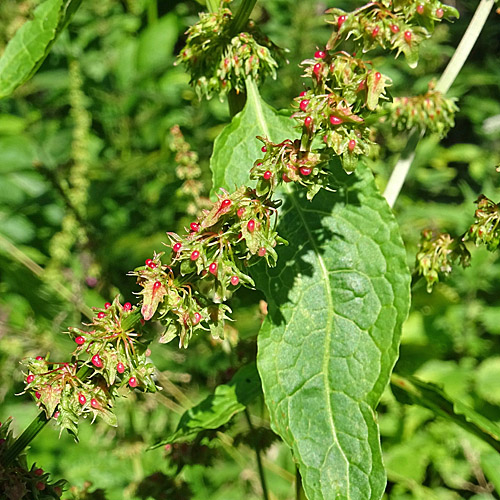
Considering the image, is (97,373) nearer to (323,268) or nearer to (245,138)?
(323,268)

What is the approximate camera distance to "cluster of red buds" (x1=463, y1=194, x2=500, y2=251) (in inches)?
50.6

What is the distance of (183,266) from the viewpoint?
97 centimetres

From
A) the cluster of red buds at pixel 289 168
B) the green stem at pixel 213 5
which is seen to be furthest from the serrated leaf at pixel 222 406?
the green stem at pixel 213 5

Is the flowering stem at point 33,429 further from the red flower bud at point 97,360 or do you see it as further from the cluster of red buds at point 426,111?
the cluster of red buds at point 426,111

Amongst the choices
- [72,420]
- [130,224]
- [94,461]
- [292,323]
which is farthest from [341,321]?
[130,224]

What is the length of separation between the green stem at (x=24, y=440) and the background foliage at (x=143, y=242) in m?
1.74

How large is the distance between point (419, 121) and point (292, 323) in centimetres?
65

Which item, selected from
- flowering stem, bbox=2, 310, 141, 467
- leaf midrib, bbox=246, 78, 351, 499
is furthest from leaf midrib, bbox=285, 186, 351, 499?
flowering stem, bbox=2, 310, 141, 467

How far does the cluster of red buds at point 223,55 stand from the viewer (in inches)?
52.8

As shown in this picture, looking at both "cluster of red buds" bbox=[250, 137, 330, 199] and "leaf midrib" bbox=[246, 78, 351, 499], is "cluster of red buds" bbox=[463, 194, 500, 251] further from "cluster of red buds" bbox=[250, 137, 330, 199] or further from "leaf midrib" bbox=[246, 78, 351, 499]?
"cluster of red buds" bbox=[250, 137, 330, 199]

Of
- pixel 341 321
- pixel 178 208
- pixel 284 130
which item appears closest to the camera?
pixel 341 321

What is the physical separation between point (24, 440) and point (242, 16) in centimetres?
88

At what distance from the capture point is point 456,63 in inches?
61.2

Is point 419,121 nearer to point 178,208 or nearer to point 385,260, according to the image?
point 385,260
